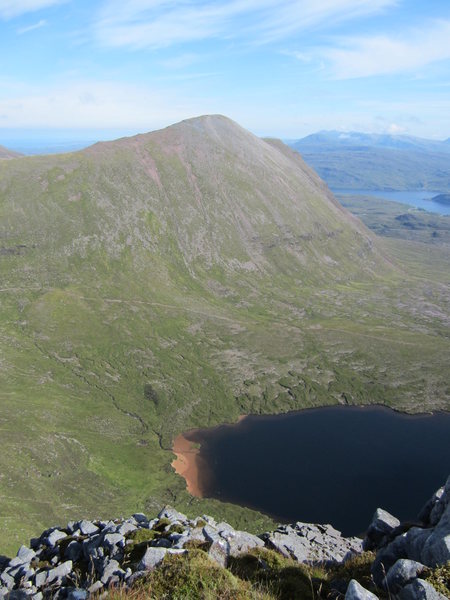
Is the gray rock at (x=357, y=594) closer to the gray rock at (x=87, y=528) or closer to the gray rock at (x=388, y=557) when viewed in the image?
the gray rock at (x=388, y=557)

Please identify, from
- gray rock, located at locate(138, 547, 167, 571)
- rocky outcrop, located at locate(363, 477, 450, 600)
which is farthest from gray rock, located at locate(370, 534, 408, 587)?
gray rock, located at locate(138, 547, 167, 571)

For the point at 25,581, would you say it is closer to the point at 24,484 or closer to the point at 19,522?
the point at 19,522

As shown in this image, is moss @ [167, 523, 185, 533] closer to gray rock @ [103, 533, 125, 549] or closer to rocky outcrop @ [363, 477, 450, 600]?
gray rock @ [103, 533, 125, 549]

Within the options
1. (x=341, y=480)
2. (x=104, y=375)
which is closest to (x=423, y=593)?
(x=341, y=480)

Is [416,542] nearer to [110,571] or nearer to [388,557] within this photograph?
[388,557]

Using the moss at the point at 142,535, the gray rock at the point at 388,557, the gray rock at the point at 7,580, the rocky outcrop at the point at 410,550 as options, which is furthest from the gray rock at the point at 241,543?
the gray rock at the point at 7,580
